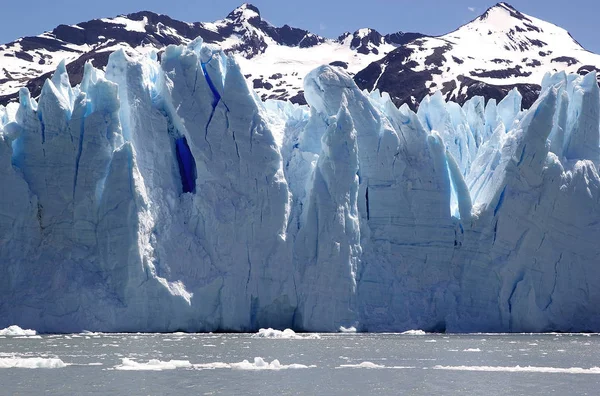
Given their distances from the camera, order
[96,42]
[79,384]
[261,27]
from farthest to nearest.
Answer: [261,27]
[96,42]
[79,384]

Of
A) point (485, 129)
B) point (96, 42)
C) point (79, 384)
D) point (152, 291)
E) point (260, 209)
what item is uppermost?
point (96, 42)

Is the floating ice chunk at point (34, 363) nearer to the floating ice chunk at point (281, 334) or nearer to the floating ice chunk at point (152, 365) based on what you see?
the floating ice chunk at point (152, 365)

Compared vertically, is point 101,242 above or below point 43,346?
above

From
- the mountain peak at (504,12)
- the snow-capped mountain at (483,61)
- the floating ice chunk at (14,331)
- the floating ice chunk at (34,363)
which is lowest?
the floating ice chunk at (34,363)

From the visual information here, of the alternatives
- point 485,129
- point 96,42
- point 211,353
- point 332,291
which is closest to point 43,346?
point 211,353

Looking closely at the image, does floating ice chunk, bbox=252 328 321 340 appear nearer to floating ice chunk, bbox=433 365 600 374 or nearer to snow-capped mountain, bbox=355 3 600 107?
floating ice chunk, bbox=433 365 600 374

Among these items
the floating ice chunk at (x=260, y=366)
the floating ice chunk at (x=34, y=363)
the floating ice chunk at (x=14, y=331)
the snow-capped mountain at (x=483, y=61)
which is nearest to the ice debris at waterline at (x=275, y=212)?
the floating ice chunk at (x=14, y=331)

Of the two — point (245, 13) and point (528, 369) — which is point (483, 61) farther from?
point (528, 369)

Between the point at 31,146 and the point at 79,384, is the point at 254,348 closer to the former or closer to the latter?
the point at 79,384
